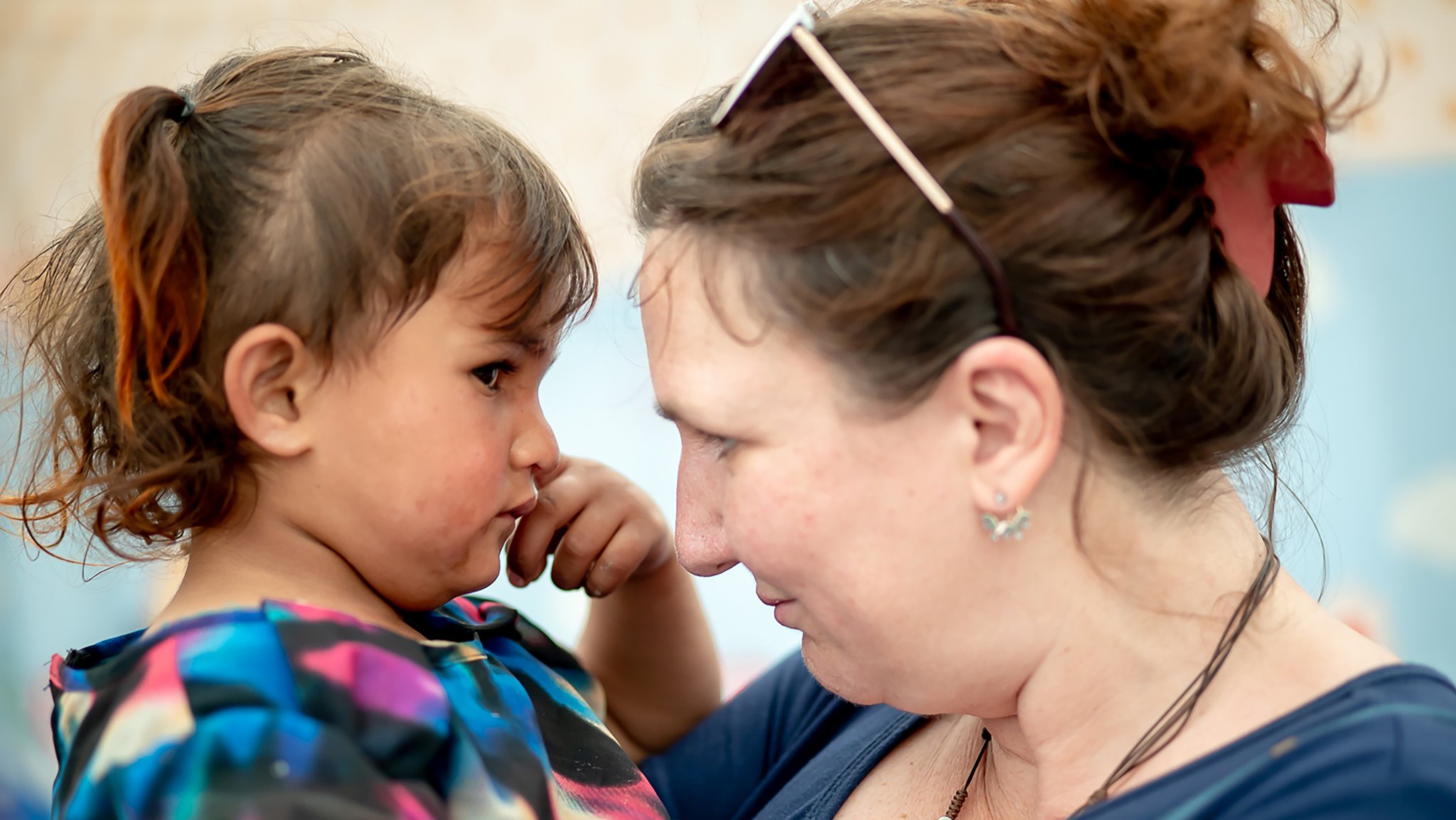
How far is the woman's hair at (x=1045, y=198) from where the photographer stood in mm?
772

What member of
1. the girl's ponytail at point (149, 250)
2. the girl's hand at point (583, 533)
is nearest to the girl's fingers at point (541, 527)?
the girl's hand at point (583, 533)

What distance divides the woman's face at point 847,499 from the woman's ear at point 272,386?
296 millimetres

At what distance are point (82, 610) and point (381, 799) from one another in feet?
6.50

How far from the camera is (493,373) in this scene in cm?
102

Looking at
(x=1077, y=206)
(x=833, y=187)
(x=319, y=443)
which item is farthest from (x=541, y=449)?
(x=1077, y=206)

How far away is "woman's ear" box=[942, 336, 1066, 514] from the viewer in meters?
0.77

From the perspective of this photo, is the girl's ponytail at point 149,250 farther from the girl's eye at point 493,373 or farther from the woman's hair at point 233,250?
the girl's eye at point 493,373

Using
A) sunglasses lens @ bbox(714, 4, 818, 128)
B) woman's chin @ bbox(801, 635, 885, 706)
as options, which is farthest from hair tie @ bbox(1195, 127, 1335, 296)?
woman's chin @ bbox(801, 635, 885, 706)

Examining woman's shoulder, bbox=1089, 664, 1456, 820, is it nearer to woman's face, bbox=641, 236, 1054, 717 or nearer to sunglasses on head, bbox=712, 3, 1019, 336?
woman's face, bbox=641, 236, 1054, 717

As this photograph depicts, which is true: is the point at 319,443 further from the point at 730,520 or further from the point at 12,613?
the point at 12,613

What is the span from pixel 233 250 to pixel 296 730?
1.33 feet

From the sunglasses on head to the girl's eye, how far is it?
0.31 m

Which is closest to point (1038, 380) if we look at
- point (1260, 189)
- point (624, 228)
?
point (1260, 189)

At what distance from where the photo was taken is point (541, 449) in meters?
1.05
